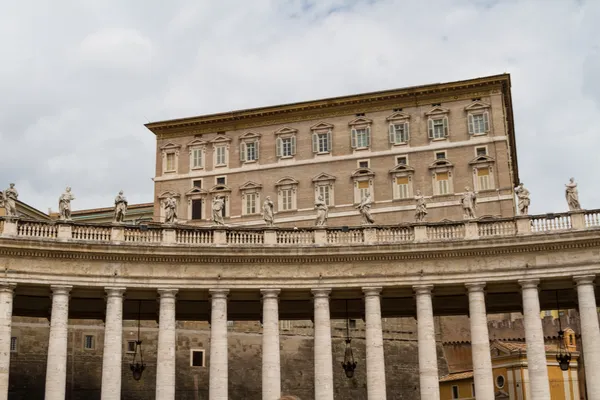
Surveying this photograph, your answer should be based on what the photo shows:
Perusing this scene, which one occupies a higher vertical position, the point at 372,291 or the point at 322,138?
the point at 322,138

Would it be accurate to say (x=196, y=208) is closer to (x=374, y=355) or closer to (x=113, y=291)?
(x=113, y=291)

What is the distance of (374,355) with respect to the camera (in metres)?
43.9

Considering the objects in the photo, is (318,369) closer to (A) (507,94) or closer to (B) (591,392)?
(B) (591,392)

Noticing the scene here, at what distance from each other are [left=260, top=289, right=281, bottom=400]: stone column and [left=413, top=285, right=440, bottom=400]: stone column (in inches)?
280

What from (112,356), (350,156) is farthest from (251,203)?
(112,356)

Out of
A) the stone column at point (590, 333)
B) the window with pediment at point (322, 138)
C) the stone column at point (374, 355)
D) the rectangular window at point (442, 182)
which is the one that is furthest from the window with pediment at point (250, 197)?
the stone column at point (590, 333)

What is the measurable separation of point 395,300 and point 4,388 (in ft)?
71.5

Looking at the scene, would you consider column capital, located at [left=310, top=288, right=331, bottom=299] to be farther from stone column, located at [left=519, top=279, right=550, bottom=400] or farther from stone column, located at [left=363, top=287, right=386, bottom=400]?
stone column, located at [left=519, top=279, right=550, bottom=400]

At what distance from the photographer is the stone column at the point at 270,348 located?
4369 cm

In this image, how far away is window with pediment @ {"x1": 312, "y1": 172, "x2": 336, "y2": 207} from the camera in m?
86.2

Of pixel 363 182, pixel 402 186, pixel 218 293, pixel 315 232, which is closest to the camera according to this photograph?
pixel 218 293

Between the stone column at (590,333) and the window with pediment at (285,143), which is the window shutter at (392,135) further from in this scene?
the stone column at (590,333)

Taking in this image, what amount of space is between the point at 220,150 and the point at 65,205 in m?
46.2

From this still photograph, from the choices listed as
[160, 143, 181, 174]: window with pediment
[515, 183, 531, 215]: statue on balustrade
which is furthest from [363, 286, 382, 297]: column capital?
[160, 143, 181, 174]: window with pediment
